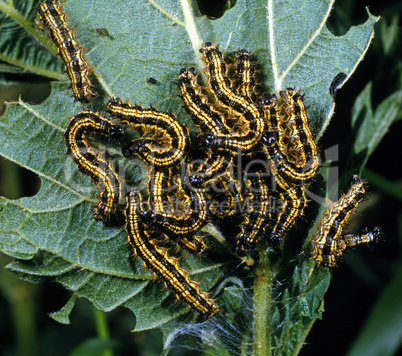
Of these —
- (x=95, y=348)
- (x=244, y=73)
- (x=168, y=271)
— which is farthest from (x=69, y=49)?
(x=95, y=348)

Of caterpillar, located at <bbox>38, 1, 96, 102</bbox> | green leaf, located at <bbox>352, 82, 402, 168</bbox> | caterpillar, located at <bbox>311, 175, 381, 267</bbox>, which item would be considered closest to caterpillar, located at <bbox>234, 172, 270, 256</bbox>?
caterpillar, located at <bbox>311, 175, 381, 267</bbox>

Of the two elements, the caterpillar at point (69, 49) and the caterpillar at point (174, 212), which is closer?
the caterpillar at point (174, 212)

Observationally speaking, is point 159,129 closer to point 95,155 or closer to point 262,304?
point 95,155

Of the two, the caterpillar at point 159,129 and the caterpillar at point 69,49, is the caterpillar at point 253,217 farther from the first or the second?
the caterpillar at point 69,49

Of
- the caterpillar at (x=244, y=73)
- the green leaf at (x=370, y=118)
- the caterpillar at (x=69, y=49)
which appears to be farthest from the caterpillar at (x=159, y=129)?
the green leaf at (x=370, y=118)

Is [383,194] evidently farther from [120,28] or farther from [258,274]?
[120,28]

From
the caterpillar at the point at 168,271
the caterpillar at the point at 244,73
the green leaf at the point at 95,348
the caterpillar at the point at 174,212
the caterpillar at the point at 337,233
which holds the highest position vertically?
the caterpillar at the point at 244,73
